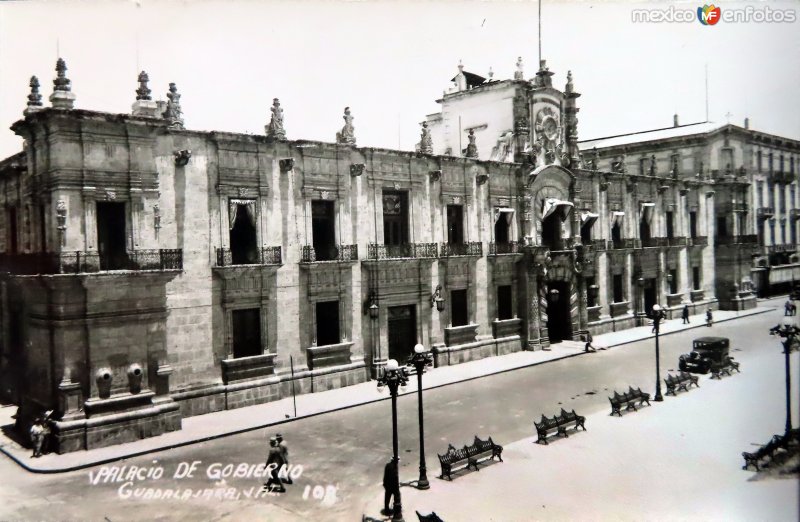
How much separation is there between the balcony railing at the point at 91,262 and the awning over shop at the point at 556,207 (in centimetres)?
1863

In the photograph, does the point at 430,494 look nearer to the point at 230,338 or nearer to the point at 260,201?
the point at 230,338

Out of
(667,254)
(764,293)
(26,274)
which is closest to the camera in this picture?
(26,274)

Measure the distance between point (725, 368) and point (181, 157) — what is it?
21006 millimetres

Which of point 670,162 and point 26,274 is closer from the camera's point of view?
point 26,274

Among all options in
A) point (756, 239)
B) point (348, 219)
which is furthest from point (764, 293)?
point (348, 219)

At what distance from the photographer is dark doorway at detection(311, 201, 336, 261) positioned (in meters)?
21.9

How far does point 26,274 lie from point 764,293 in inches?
1803

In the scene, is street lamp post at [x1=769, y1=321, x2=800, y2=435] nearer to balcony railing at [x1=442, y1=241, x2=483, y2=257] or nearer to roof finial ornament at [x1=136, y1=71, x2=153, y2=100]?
balcony railing at [x1=442, y1=241, x2=483, y2=257]

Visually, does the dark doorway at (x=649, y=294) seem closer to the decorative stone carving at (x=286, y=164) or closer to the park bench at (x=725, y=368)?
the park bench at (x=725, y=368)

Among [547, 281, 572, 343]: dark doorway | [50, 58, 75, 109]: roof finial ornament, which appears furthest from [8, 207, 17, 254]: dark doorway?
[547, 281, 572, 343]: dark doorway

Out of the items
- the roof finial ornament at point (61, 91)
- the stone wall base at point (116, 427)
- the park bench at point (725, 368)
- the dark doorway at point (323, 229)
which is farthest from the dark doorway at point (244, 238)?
the park bench at point (725, 368)

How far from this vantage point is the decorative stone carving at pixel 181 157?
18234 millimetres

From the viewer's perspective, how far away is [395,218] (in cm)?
2436

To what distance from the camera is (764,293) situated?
4238cm
